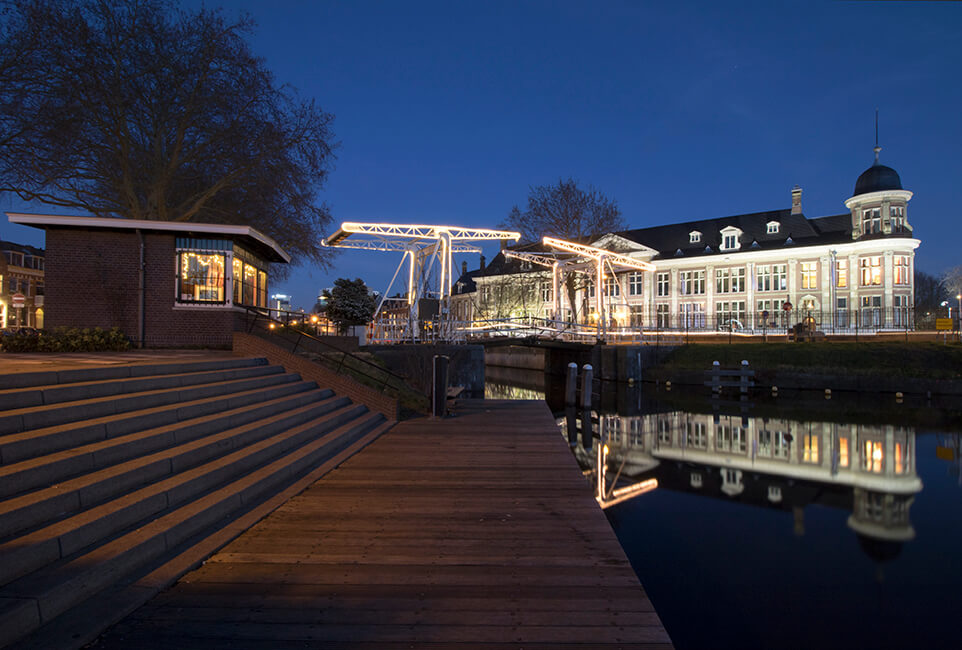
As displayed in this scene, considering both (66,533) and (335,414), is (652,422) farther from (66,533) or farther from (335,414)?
(66,533)

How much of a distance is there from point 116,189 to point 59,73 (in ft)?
15.3

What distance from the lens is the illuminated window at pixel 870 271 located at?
40031 mm

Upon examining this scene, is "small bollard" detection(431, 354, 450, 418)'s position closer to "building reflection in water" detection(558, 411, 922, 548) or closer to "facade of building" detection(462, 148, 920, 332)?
"building reflection in water" detection(558, 411, 922, 548)

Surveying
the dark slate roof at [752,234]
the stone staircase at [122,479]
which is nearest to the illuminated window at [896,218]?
the dark slate roof at [752,234]

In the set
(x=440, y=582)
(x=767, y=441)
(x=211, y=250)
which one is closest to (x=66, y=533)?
(x=440, y=582)

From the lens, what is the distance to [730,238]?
47.8 m

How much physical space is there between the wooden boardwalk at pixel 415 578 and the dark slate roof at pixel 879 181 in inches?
1757

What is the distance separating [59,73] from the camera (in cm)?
1647

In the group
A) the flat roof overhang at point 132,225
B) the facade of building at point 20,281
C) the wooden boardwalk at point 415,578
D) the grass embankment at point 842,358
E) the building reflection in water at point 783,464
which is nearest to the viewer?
the wooden boardwalk at point 415,578

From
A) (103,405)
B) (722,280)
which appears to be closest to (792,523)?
(103,405)

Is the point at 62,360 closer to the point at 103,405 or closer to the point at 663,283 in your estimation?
the point at 103,405

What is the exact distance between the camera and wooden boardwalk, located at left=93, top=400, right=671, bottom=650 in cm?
346

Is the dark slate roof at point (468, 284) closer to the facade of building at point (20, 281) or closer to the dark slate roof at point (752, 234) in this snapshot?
the dark slate roof at point (752, 234)

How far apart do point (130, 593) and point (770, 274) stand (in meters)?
49.2
